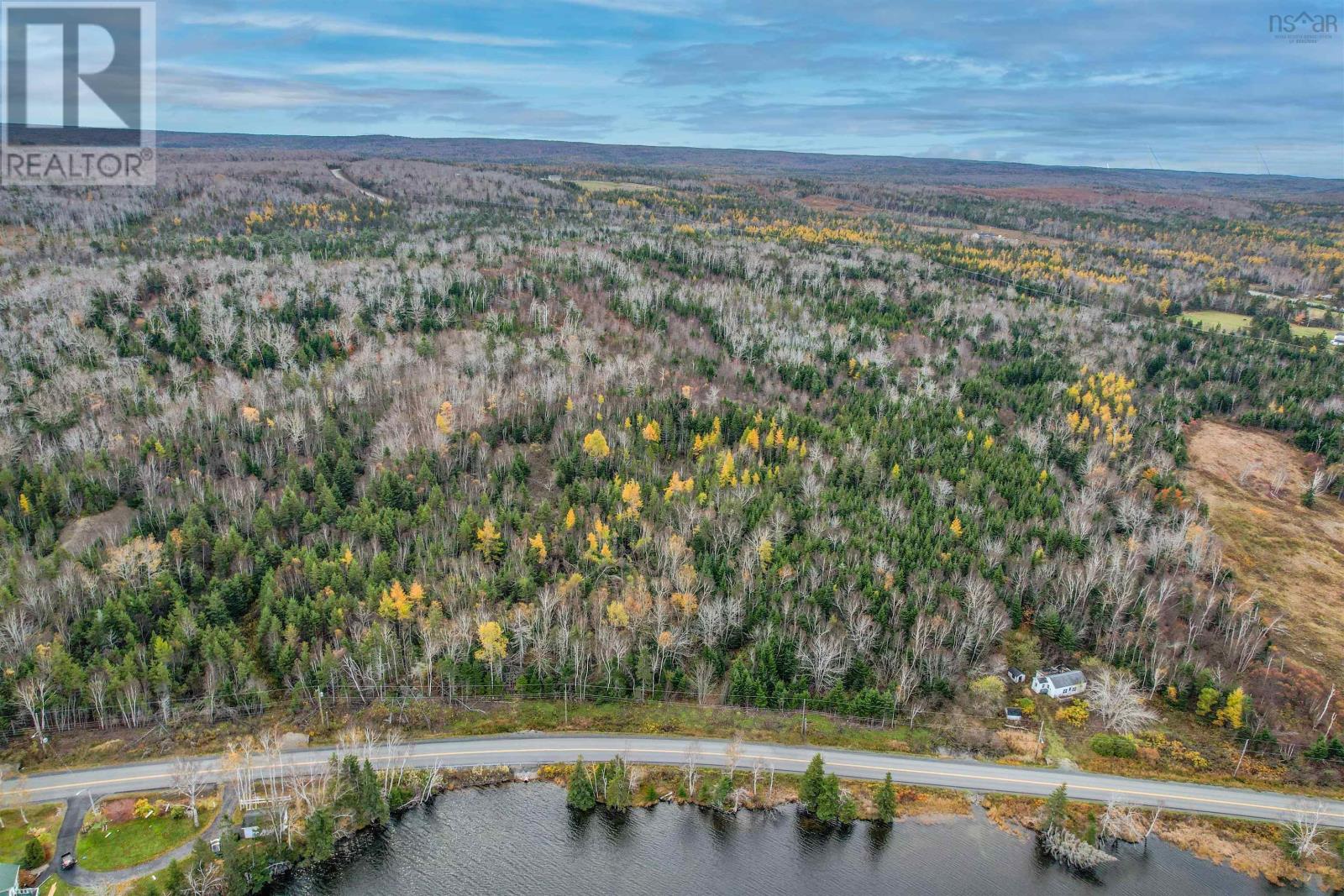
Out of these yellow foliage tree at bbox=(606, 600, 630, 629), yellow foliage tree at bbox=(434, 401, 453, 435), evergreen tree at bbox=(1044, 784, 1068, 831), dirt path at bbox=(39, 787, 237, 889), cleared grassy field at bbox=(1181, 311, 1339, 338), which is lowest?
dirt path at bbox=(39, 787, 237, 889)

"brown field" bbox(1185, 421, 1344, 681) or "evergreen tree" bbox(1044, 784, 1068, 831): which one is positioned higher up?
"brown field" bbox(1185, 421, 1344, 681)

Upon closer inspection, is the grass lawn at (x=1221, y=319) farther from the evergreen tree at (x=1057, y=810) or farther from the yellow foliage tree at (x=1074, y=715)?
the evergreen tree at (x=1057, y=810)

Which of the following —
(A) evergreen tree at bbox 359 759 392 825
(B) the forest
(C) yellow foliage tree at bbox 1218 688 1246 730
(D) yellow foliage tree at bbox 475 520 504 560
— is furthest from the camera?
(D) yellow foliage tree at bbox 475 520 504 560

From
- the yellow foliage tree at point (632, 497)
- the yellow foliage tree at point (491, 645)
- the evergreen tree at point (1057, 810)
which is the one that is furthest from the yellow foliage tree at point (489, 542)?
the evergreen tree at point (1057, 810)

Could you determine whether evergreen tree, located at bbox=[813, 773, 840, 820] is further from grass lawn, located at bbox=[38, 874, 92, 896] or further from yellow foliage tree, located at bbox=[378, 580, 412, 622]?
grass lawn, located at bbox=[38, 874, 92, 896]

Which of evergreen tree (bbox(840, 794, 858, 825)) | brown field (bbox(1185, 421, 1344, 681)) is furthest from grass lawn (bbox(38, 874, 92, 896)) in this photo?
brown field (bbox(1185, 421, 1344, 681))
